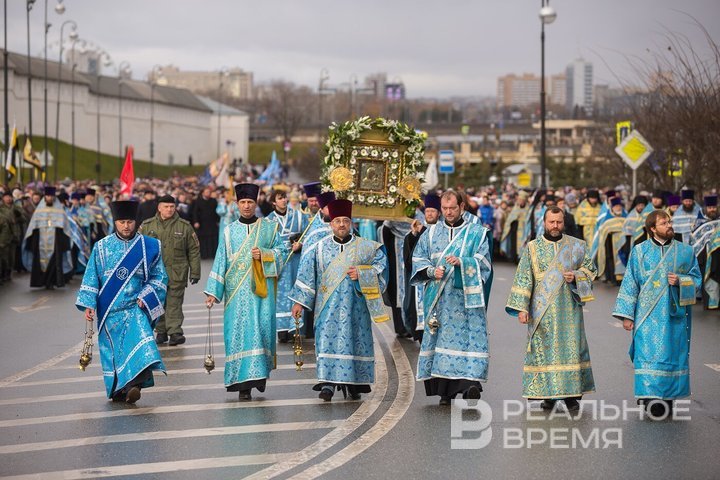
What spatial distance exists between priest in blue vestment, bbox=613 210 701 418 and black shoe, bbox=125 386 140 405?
4.17 m

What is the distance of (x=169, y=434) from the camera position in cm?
1010

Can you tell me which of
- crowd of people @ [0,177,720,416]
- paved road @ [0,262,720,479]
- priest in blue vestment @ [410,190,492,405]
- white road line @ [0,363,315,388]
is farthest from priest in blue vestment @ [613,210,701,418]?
white road line @ [0,363,315,388]

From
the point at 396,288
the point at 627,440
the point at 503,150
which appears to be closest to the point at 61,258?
the point at 396,288

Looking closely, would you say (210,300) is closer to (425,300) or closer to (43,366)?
(425,300)

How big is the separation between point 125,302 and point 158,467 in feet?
11.0

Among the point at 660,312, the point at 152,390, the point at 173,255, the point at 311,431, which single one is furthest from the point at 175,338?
the point at 660,312

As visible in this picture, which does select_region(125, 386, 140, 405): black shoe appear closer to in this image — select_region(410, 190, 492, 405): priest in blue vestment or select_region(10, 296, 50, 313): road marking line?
select_region(410, 190, 492, 405): priest in blue vestment

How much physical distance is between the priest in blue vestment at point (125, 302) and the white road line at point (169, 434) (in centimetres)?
154

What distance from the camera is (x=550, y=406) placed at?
11.2 meters

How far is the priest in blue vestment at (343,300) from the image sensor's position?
38.4ft

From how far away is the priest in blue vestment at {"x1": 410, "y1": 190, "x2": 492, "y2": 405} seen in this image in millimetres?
11531

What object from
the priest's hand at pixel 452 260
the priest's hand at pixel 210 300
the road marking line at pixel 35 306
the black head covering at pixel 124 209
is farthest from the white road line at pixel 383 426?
the road marking line at pixel 35 306

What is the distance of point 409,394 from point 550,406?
141 cm

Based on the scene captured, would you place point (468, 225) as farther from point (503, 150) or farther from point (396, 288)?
point (503, 150)
